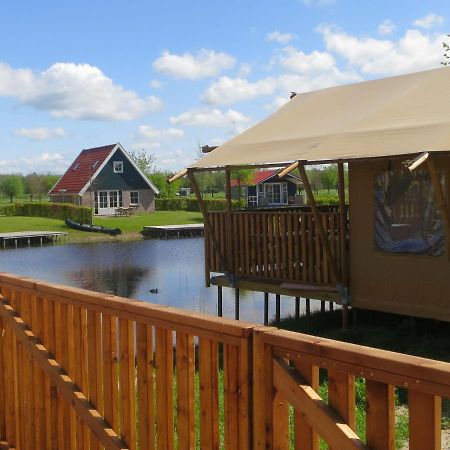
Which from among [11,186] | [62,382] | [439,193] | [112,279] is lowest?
[112,279]

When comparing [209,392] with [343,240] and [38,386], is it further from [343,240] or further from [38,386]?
[343,240]

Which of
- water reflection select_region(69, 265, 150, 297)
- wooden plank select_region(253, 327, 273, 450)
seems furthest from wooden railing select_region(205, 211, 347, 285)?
wooden plank select_region(253, 327, 273, 450)

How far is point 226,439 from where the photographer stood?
306cm

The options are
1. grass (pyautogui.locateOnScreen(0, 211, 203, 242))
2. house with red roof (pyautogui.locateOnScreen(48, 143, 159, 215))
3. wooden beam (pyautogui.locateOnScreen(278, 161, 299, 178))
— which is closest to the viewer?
wooden beam (pyautogui.locateOnScreen(278, 161, 299, 178))

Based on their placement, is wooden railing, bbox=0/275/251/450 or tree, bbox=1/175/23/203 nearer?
wooden railing, bbox=0/275/251/450

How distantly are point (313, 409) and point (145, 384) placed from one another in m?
1.15

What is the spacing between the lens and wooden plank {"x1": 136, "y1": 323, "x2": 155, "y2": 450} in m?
3.45

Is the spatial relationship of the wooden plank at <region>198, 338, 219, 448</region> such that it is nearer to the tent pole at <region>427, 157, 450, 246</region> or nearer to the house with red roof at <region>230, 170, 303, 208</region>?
the tent pole at <region>427, 157, 450, 246</region>

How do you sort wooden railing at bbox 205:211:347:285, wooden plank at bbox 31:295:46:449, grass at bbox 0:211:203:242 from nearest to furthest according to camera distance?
wooden plank at bbox 31:295:46:449
wooden railing at bbox 205:211:347:285
grass at bbox 0:211:203:242

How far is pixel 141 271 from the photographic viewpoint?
25938 millimetres

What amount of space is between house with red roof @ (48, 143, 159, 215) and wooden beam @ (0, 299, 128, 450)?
51.7 m

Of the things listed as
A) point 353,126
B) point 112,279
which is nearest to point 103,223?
point 112,279

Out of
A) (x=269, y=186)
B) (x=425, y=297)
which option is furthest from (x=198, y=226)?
(x=425, y=297)

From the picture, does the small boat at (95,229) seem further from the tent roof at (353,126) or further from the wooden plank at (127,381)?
the wooden plank at (127,381)
